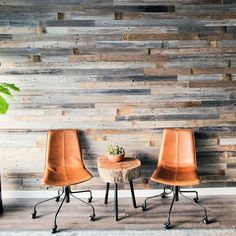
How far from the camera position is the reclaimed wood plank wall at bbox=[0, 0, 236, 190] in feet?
11.8

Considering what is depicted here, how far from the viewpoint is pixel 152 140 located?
3.81m

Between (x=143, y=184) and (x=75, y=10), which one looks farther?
(x=143, y=184)

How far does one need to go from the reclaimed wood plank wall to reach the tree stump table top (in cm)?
48

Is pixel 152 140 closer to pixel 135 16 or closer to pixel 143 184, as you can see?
pixel 143 184

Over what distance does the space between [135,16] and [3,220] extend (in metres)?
2.61

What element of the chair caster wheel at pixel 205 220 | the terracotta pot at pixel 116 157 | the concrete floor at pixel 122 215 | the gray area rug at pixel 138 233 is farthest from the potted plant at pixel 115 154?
the chair caster wheel at pixel 205 220

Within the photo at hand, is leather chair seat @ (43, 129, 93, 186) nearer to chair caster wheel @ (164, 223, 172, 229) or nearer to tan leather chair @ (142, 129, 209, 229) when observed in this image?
tan leather chair @ (142, 129, 209, 229)

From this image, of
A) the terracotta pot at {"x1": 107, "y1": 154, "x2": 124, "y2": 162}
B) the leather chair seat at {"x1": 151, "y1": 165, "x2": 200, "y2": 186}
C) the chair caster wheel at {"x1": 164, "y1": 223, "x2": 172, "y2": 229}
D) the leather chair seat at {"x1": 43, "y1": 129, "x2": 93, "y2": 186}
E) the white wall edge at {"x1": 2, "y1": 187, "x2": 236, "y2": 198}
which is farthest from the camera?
the white wall edge at {"x1": 2, "y1": 187, "x2": 236, "y2": 198}

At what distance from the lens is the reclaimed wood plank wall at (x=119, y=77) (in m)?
3.61

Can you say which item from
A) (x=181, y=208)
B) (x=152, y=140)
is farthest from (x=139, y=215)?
(x=152, y=140)

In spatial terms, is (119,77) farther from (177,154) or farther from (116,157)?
(177,154)

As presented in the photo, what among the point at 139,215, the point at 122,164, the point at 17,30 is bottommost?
the point at 139,215

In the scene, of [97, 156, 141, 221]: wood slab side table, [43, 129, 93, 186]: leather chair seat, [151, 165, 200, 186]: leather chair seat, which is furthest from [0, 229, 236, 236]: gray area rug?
[43, 129, 93, 186]: leather chair seat

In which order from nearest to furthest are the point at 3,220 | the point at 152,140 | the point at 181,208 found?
the point at 3,220 → the point at 181,208 → the point at 152,140
